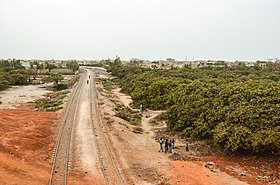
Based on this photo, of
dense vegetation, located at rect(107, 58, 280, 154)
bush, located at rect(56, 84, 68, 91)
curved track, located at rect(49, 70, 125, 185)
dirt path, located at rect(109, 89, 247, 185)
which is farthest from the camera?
bush, located at rect(56, 84, 68, 91)

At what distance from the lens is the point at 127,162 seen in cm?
Result: 2067

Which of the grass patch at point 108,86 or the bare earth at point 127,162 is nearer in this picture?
the bare earth at point 127,162

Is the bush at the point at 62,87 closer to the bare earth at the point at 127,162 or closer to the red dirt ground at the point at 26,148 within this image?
the red dirt ground at the point at 26,148

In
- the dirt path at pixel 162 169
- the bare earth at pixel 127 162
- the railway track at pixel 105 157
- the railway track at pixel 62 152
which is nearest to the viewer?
the railway track at pixel 62 152

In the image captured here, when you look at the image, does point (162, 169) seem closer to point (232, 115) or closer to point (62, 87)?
point (232, 115)

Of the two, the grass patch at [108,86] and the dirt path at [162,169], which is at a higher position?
the grass patch at [108,86]

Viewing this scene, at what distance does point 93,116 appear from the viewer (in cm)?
3488

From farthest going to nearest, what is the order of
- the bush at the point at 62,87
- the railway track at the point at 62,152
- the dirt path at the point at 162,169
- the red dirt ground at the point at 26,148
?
the bush at the point at 62,87, the dirt path at the point at 162,169, the railway track at the point at 62,152, the red dirt ground at the point at 26,148

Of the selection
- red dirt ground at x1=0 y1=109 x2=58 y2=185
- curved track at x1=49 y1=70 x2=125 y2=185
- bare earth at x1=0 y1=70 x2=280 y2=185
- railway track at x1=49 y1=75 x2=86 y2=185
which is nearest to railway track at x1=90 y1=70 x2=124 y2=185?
curved track at x1=49 y1=70 x2=125 y2=185

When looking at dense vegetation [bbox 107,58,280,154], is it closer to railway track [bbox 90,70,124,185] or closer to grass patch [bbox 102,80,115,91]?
railway track [bbox 90,70,124,185]

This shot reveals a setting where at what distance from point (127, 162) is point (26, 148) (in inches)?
314

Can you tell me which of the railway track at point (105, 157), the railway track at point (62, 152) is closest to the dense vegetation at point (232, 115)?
the railway track at point (105, 157)

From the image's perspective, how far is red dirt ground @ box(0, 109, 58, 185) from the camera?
16.9 metres

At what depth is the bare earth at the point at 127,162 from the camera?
17734 millimetres
